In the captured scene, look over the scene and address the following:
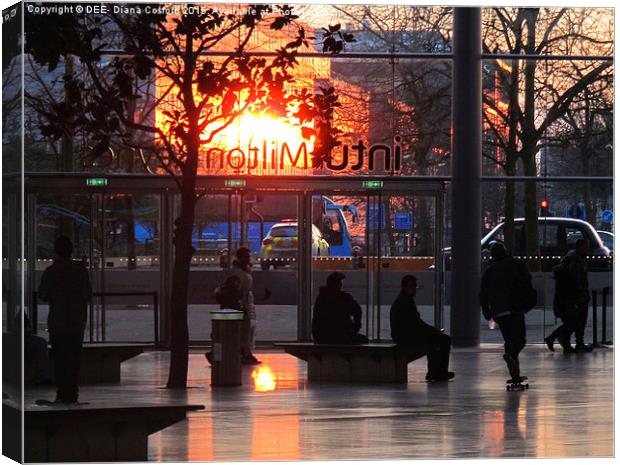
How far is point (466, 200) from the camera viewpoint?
84.7 feet

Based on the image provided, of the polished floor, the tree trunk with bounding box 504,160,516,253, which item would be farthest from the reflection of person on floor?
the tree trunk with bounding box 504,160,516,253

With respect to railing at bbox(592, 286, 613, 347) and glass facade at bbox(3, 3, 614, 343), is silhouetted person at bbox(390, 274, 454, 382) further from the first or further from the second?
railing at bbox(592, 286, 613, 347)

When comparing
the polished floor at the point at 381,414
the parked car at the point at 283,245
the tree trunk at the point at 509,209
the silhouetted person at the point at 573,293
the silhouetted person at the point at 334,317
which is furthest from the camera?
the tree trunk at the point at 509,209

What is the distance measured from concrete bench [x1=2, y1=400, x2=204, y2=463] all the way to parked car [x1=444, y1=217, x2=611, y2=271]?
567 inches

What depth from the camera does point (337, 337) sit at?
19.9 meters

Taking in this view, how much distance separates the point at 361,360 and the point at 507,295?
2360 mm

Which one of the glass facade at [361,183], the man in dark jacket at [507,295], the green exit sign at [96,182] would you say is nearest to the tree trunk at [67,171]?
the glass facade at [361,183]

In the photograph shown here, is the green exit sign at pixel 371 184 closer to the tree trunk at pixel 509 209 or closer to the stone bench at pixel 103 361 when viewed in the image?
the tree trunk at pixel 509 209

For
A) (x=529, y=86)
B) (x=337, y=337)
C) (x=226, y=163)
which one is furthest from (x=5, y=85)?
(x=529, y=86)

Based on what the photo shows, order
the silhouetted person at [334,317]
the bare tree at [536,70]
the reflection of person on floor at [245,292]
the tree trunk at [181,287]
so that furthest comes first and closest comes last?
the bare tree at [536,70]
the reflection of person on floor at [245,292]
the silhouetted person at [334,317]
the tree trunk at [181,287]

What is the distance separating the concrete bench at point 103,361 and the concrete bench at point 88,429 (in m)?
7.46

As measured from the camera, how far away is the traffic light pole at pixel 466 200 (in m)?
25.6

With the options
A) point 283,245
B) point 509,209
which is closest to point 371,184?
point 283,245

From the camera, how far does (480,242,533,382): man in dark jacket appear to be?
17906mm
